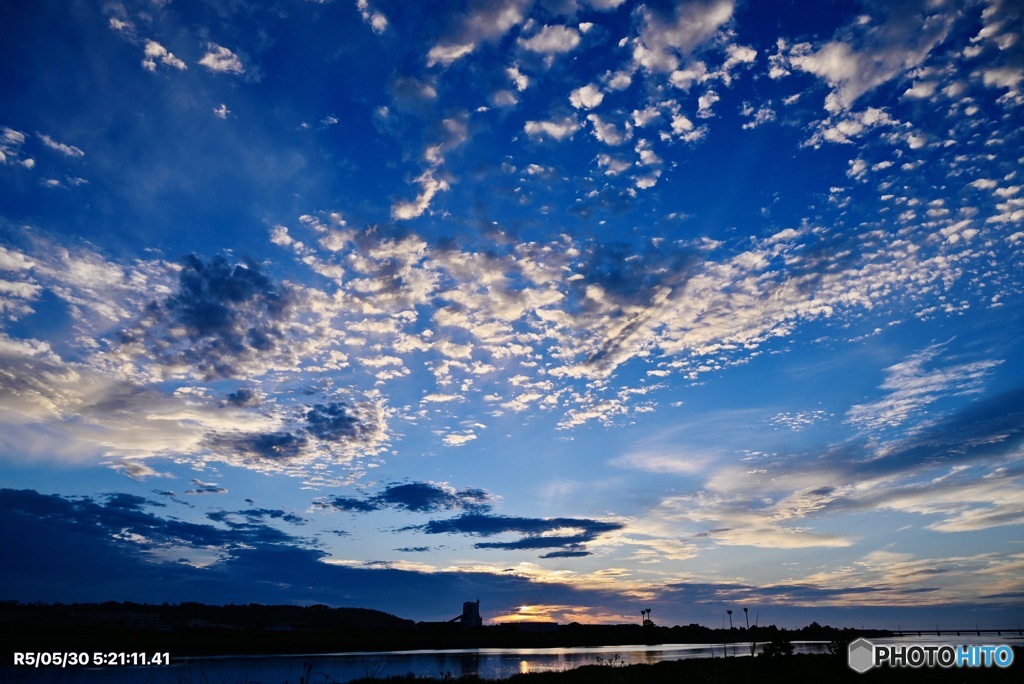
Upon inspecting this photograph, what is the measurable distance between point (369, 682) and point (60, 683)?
2620 inches

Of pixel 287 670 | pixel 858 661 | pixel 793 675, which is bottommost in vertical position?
pixel 287 670

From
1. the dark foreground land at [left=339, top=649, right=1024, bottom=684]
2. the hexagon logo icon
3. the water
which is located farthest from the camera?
the water

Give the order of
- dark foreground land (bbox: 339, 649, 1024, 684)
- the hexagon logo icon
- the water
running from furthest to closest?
1. the water
2. the hexagon logo icon
3. dark foreground land (bbox: 339, 649, 1024, 684)

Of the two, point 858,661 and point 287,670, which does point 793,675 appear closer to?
point 858,661

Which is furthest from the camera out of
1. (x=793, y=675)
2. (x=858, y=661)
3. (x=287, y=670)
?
(x=287, y=670)

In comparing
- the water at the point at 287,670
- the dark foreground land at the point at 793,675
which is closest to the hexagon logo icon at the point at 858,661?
the dark foreground land at the point at 793,675

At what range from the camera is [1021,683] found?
2900 centimetres

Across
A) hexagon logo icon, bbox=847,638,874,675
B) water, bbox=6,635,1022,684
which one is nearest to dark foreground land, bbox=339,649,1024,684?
hexagon logo icon, bbox=847,638,874,675

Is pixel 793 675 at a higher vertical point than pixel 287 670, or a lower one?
higher

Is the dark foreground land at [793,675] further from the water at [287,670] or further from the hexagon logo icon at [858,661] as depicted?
the water at [287,670]

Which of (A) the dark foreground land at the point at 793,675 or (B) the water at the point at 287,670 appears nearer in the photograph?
(A) the dark foreground land at the point at 793,675

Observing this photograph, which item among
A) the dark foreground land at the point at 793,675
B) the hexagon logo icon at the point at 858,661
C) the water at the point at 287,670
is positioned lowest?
the water at the point at 287,670

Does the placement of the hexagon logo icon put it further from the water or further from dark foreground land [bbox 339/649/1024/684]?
the water

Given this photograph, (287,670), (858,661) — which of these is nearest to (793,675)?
(858,661)
